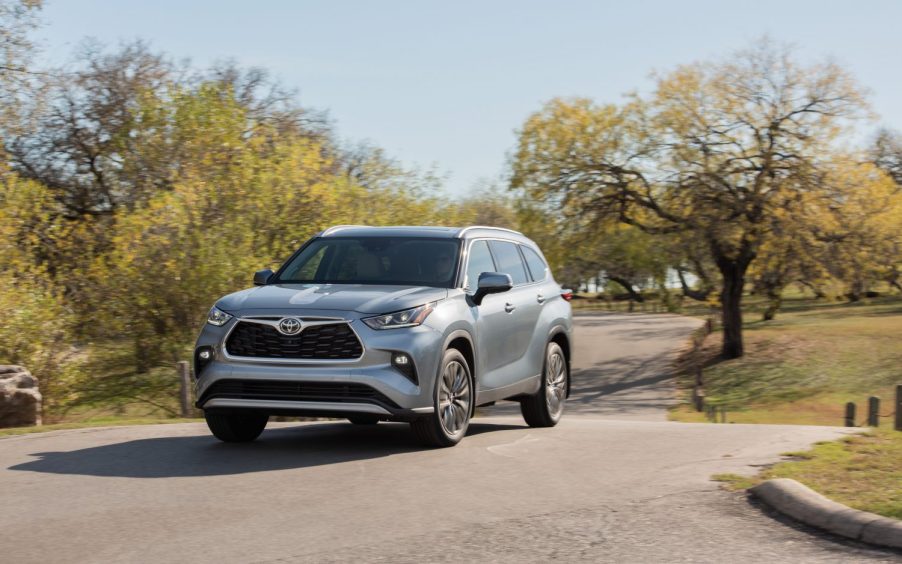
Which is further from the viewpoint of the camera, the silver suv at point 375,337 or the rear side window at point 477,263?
the rear side window at point 477,263

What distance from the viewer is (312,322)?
938 centimetres

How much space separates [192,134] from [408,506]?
22908mm

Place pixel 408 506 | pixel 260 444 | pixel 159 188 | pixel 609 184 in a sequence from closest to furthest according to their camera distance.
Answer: pixel 408 506, pixel 260 444, pixel 159 188, pixel 609 184

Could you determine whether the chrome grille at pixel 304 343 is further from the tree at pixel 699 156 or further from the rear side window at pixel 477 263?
the tree at pixel 699 156

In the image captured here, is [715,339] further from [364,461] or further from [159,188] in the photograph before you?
[364,461]

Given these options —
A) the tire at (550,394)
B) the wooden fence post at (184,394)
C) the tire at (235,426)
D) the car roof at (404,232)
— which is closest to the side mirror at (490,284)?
the car roof at (404,232)

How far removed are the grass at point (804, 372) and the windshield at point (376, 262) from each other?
2299cm

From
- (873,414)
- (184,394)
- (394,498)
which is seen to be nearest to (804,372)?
(873,414)

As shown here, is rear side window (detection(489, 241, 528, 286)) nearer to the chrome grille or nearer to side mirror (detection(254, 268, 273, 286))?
side mirror (detection(254, 268, 273, 286))

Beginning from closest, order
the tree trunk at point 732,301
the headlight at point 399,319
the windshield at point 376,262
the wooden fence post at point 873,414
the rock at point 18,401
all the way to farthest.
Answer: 1. the headlight at point 399,319
2. the windshield at point 376,262
3. the rock at point 18,401
4. the wooden fence post at point 873,414
5. the tree trunk at point 732,301

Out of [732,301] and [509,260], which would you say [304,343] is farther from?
[732,301]

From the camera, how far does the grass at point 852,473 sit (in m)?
7.14

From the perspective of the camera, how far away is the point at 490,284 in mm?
10438

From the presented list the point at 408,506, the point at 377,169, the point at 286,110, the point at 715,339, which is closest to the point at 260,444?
the point at 408,506
